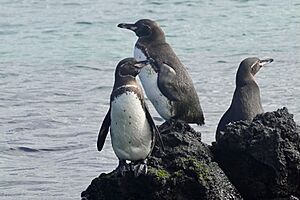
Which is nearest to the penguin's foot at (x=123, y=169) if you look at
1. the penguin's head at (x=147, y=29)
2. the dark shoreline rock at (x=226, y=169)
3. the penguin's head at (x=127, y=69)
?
the dark shoreline rock at (x=226, y=169)

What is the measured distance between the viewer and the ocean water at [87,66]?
10055mm

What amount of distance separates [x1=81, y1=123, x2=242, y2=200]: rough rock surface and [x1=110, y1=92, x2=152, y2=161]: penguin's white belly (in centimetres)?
23

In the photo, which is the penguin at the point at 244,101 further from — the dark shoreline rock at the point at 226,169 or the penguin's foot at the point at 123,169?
the penguin's foot at the point at 123,169

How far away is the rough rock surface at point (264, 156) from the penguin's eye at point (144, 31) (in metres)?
2.20

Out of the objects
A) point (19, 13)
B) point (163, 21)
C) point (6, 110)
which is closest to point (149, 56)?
point (6, 110)

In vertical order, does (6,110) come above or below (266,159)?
below

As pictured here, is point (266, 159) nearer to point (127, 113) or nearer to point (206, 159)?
point (206, 159)

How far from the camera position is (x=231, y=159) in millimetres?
7258

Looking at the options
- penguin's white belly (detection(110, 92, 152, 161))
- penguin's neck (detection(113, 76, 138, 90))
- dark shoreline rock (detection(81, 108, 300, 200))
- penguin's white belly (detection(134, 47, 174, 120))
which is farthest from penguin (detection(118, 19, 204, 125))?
dark shoreline rock (detection(81, 108, 300, 200))

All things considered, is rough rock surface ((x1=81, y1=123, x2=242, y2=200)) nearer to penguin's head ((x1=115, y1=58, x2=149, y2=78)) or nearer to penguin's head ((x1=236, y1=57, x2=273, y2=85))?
Result: penguin's head ((x1=115, y1=58, x2=149, y2=78))

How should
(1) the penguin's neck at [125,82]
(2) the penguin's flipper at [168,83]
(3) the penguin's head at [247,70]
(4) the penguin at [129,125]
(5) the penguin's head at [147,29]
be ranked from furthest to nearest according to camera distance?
(3) the penguin's head at [247,70]
(5) the penguin's head at [147,29]
(2) the penguin's flipper at [168,83]
(1) the penguin's neck at [125,82]
(4) the penguin at [129,125]

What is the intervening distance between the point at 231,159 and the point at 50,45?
35.5 ft

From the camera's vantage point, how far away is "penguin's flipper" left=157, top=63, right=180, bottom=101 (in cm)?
855

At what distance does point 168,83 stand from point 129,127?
1.21 metres
